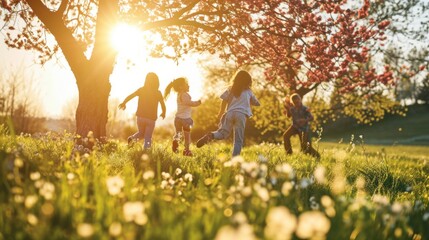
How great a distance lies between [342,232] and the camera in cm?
342

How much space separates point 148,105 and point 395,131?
48.9m

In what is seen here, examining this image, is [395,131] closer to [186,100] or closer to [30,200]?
[186,100]

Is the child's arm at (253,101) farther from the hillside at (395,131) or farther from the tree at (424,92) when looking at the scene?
the tree at (424,92)

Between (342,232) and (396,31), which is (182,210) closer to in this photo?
(342,232)

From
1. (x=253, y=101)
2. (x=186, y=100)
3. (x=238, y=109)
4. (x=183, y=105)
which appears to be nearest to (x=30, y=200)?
(x=238, y=109)

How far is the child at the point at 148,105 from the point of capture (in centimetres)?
1110

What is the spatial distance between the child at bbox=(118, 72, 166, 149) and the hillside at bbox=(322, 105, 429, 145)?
131 ft

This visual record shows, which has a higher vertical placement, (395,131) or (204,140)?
(395,131)

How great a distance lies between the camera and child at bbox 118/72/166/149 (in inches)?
437

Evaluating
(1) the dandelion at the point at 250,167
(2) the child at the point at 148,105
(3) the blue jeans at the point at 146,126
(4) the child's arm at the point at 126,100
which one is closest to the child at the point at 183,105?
(2) the child at the point at 148,105

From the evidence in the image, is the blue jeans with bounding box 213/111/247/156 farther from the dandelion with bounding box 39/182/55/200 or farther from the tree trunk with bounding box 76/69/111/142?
the dandelion with bounding box 39/182/55/200

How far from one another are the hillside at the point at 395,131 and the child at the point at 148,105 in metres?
39.9

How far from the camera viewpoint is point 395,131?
53844mm

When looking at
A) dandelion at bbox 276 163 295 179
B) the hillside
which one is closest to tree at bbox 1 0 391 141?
dandelion at bbox 276 163 295 179
